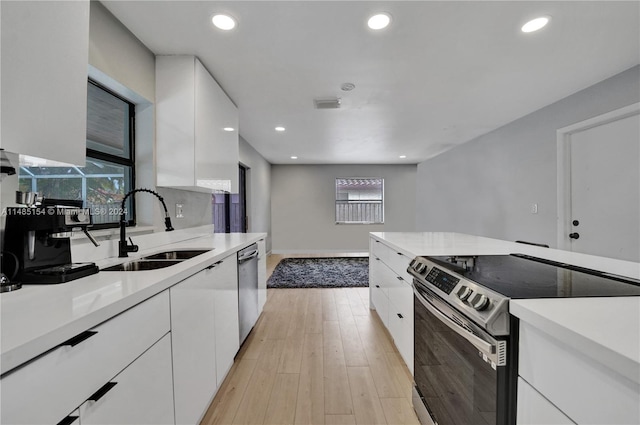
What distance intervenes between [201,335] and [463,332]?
1239 millimetres

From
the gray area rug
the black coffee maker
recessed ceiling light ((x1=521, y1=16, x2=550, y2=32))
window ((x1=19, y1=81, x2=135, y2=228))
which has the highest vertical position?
recessed ceiling light ((x1=521, y1=16, x2=550, y2=32))

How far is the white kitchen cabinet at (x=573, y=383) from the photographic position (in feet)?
1.67

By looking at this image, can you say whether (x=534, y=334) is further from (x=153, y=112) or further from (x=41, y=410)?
(x=153, y=112)

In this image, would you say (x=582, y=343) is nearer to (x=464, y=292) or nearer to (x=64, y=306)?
(x=464, y=292)

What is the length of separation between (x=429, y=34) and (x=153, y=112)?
7.03ft

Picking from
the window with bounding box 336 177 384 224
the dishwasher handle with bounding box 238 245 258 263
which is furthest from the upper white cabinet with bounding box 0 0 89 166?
the window with bounding box 336 177 384 224

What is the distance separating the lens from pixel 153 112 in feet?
6.84

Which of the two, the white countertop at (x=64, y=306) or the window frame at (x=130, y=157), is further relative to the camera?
the window frame at (x=130, y=157)

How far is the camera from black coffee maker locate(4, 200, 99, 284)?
39.6 inches

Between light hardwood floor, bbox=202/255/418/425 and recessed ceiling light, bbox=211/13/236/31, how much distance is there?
2.41 m

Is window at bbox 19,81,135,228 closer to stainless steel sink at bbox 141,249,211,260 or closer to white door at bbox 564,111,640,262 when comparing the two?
stainless steel sink at bbox 141,249,211,260

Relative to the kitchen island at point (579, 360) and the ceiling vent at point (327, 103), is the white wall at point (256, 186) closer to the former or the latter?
the ceiling vent at point (327, 103)

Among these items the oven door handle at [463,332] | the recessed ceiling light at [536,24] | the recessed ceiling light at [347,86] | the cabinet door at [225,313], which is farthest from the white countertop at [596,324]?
the recessed ceiling light at [347,86]

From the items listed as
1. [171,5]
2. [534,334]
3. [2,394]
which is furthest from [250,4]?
[534,334]
